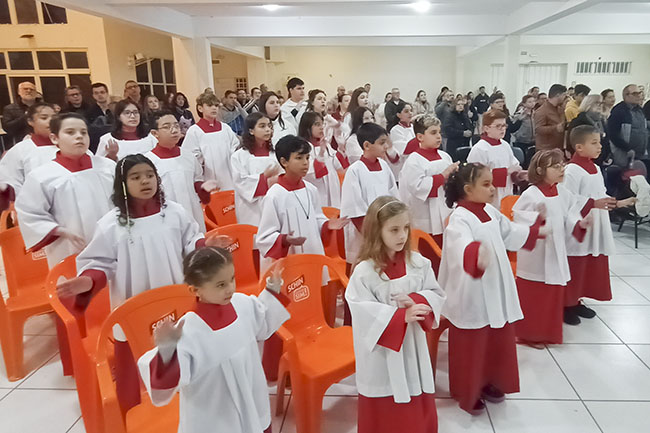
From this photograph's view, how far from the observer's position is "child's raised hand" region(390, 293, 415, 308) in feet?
6.44

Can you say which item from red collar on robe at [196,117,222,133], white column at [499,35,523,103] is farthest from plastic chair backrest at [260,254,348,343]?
white column at [499,35,523,103]

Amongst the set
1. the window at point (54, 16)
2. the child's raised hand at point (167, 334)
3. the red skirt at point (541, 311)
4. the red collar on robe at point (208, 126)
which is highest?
the window at point (54, 16)

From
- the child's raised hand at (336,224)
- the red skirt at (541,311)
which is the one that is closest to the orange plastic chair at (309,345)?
the child's raised hand at (336,224)

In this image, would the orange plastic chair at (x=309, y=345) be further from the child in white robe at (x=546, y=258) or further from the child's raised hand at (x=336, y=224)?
the child in white robe at (x=546, y=258)

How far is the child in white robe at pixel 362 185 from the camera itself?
3.45 meters

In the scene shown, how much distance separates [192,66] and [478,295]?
863 centimetres

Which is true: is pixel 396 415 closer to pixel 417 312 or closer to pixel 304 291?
pixel 417 312

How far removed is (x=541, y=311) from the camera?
318 cm

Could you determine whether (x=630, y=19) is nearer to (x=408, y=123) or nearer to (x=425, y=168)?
(x=408, y=123)

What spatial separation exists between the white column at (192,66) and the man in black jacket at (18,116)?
4290mm

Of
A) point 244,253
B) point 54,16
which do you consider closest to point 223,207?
point 244,253

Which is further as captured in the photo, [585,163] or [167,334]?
[585,163]

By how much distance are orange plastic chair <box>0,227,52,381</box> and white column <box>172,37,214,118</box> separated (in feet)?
22.6

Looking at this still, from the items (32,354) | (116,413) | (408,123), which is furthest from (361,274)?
(408,123)
